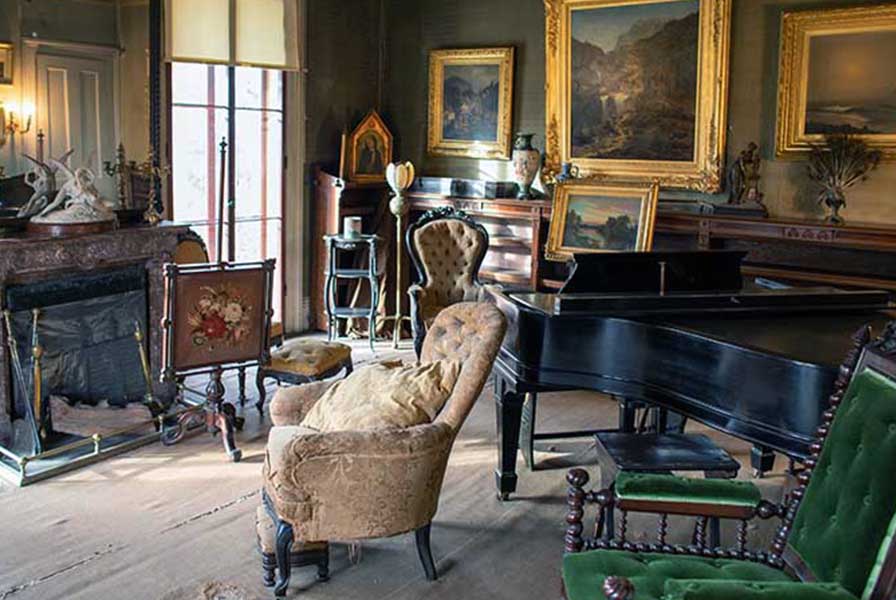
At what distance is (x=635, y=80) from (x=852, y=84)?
1.61m

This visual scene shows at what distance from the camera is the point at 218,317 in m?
4.79

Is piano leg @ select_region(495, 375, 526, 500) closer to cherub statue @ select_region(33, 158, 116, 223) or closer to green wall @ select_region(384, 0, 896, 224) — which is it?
cherub statue @ select_region(33, 158, 116, 223)

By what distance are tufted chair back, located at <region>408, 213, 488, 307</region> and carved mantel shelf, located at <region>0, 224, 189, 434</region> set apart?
179 cm

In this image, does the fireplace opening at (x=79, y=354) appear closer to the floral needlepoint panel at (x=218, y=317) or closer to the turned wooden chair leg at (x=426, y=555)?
the floral needlepoint panel at (x=218, y=317)

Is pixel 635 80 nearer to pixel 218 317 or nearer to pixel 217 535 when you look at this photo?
pixel 218 317

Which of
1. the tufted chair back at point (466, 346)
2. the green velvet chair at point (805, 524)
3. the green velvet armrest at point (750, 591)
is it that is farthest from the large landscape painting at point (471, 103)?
the green velvet armrest at point (750, 591)

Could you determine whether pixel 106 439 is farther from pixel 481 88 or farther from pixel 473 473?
pixel 481 88

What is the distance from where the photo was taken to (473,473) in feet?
15.7

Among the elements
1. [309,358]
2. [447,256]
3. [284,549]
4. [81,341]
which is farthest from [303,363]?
[284,549]

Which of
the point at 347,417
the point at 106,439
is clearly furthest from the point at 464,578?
the point at 106,439

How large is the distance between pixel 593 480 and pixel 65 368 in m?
3.02

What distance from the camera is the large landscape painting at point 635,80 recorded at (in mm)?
6652

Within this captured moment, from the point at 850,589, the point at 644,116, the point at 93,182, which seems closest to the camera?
the point at 850,589

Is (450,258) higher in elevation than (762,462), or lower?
higher
